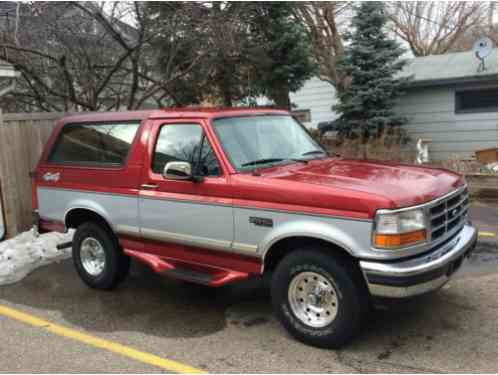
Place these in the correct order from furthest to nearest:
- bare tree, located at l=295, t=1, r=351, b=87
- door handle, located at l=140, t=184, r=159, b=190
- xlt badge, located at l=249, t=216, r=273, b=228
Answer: bare tree, located at l=295, t=1, r=351, b=87 → door handle, located at l=140, t=184, r=159, b=190 → xlt badge, located at l=249, t=216, r=273, b=228

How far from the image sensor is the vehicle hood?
13.0 feet

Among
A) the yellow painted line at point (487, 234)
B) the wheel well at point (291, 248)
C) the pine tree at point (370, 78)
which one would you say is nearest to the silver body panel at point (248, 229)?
the wheel well at point (291, 248)

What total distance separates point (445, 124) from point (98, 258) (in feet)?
37.5

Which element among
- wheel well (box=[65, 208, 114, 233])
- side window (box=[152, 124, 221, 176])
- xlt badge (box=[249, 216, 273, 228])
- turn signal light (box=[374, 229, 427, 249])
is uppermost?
side window (box=[152, 124, 221, 176])

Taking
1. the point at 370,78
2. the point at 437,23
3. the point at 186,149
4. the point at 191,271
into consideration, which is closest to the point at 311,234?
the point at 191,271

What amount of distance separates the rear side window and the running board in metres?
1.09

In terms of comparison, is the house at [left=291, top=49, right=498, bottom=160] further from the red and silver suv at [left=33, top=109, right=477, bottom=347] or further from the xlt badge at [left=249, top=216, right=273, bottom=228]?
the xlt badge at [left=249, top=216, right=273, bottom=228]

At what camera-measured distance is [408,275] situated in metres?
3.81

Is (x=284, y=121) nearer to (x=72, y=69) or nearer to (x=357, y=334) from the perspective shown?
(x=357, y=334)

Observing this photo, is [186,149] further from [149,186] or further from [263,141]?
[263,141]

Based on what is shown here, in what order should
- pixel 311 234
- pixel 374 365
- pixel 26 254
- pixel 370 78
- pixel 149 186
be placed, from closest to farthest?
pixel 374 365, pixel 311 234, pixel 149 186, pixel 26 254, pixel 370 78

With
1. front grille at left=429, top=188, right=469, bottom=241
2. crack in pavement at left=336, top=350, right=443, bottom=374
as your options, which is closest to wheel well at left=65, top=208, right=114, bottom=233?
crack in pavement at left=336, top=350, right=443, bottom=374

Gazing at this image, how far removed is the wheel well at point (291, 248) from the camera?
416 centimetres

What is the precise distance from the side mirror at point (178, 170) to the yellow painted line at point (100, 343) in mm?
1566
